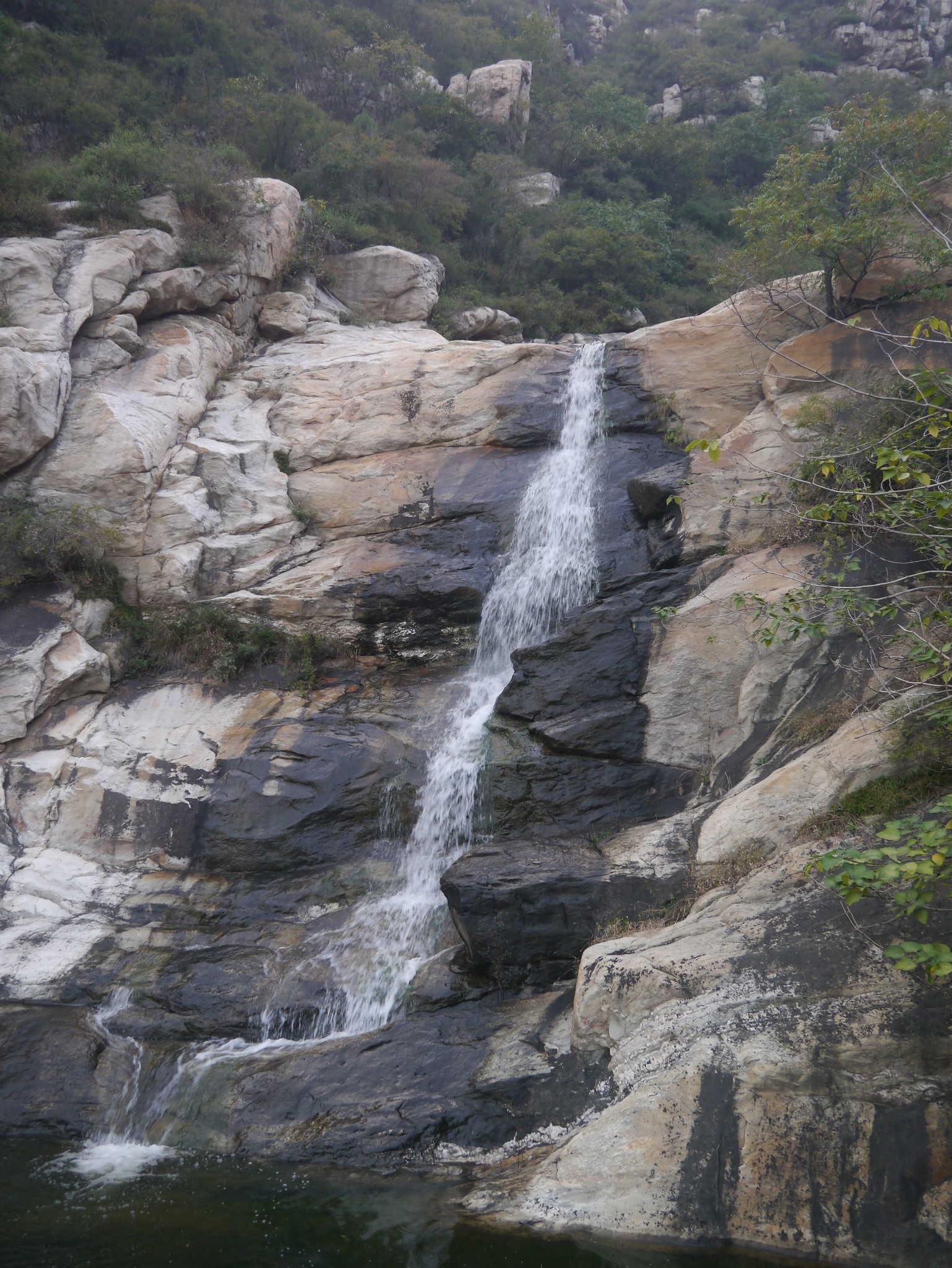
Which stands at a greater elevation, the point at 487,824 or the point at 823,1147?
the point at 487,824

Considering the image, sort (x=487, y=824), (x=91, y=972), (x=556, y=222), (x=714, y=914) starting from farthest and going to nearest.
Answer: (x=556, y=222), (x=487, y=824), (x=91, y=972), (x=714, y=914)

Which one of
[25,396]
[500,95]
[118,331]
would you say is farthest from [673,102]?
[25,396]

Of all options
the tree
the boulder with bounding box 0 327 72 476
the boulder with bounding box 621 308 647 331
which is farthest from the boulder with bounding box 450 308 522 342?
the boulder with bounding box 0 327 72 476

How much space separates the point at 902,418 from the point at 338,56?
26.9m

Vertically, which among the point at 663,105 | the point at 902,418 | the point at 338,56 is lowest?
the point at 902,418

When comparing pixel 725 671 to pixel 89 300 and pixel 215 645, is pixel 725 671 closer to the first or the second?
pixel 215 645

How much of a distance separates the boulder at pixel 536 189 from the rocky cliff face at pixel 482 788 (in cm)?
1387

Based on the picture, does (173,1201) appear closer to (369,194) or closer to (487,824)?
(487,824)

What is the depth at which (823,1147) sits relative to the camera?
5590 mm

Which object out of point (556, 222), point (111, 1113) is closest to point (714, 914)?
point (111, 1113)

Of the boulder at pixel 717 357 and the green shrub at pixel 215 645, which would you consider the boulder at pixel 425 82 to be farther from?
the green shrub at pixel 215 645

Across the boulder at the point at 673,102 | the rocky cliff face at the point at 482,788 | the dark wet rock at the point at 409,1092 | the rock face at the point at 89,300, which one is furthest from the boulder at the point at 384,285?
the boulder at the point at 673,102

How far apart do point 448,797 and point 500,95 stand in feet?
102

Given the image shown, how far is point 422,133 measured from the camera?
27.5 m
